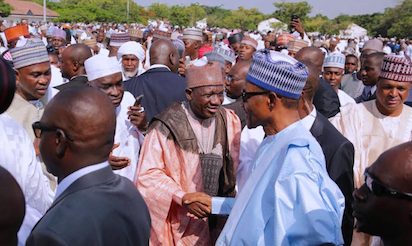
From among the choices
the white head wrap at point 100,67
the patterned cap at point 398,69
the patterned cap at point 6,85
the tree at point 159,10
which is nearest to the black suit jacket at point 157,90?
the white head wrap at point 100,67

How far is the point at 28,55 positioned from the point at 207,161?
6.17ft

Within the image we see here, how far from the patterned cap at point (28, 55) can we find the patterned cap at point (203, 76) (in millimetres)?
1415

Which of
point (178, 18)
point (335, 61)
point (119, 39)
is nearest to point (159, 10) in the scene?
point (178, 18)

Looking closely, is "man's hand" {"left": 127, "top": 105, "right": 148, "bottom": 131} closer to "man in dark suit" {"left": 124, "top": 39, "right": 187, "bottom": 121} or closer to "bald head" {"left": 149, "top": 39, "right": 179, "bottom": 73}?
"man in dark suit" {"left": 124, "top": 39, "right": 187, "bottom": 121}

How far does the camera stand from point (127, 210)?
188cm

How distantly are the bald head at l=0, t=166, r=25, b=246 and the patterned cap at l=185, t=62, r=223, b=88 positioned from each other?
2.12 meters

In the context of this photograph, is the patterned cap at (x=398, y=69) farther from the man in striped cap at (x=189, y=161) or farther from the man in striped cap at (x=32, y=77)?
the man in striped cap at (x=32, y=77)

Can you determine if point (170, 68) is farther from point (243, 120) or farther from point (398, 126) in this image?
point (398, 126)

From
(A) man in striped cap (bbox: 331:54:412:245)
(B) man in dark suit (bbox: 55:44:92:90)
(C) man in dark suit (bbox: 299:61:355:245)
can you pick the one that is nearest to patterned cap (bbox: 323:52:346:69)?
(A) man in striped cap (bbox: 331:54:412:245)

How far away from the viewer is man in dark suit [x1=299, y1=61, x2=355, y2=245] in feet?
10.3

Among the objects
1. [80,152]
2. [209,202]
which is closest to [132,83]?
[209,202]

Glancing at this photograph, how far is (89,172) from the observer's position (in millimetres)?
1870

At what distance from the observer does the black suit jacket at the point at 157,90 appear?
5.04 meters

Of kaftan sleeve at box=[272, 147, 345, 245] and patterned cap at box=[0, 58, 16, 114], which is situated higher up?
patterned cap at box=[0, 58, 16, 114]
